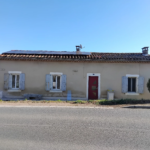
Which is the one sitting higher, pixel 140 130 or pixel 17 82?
pixel 17 82

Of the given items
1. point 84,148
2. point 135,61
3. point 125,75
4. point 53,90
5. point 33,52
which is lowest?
point 84,148

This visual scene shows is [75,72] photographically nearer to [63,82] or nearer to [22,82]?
[63,82]

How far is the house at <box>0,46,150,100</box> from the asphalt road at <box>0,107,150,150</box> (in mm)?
5841

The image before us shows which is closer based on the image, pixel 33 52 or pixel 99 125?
pixel 99 125

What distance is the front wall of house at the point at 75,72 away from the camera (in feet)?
38.0

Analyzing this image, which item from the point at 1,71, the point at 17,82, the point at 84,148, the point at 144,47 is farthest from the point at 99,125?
the point at 144,47

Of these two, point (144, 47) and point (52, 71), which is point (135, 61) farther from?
point (52, 71)

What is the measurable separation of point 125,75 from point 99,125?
7506 millimetres

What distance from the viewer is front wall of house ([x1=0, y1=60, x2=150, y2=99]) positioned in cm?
1157

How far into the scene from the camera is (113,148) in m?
3.41

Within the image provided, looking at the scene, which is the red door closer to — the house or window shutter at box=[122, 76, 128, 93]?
the house

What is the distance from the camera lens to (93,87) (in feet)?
38.5

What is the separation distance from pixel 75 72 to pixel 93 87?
1.91 meters

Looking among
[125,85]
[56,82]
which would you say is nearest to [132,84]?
[125,85]
